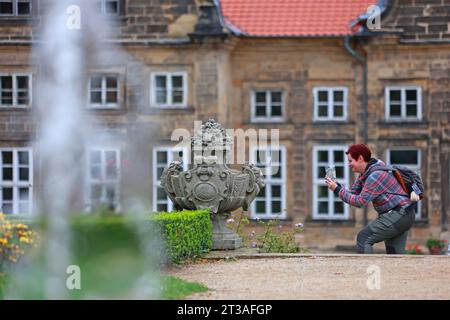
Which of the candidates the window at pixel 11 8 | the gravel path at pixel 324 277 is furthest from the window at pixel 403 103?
the gravel path at pixel 324 277

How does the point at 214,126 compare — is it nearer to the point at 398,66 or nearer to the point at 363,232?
the point at 363,232

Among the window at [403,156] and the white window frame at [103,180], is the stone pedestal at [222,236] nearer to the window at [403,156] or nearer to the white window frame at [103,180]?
the white window frame at [103,180]

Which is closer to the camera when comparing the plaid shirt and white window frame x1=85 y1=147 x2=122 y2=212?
white window frame x1=85 y1=147 x2=122 y2=212

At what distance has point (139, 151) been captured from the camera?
393 inches

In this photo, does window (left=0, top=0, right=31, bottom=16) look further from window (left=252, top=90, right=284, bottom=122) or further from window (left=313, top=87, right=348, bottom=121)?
window (left=313, top=87, right=348, bottom=121)

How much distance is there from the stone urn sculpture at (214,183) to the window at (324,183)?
14863 mm

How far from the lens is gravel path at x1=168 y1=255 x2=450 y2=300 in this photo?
1245 cm

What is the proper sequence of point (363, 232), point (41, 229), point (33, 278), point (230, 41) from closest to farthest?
point (41, 229), point (33, 278), point (363, 232), point (230, 41)

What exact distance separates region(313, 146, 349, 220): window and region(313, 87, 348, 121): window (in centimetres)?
75

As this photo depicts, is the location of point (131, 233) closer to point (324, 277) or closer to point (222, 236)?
point (324, 277)

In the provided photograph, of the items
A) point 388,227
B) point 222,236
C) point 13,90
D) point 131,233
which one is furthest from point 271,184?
point 131,233

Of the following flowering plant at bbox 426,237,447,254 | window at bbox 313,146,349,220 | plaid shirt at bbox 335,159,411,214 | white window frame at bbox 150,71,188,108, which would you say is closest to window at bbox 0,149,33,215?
white window frame at bbox 150,71,188,108

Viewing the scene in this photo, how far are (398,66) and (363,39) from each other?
107 centimetres
